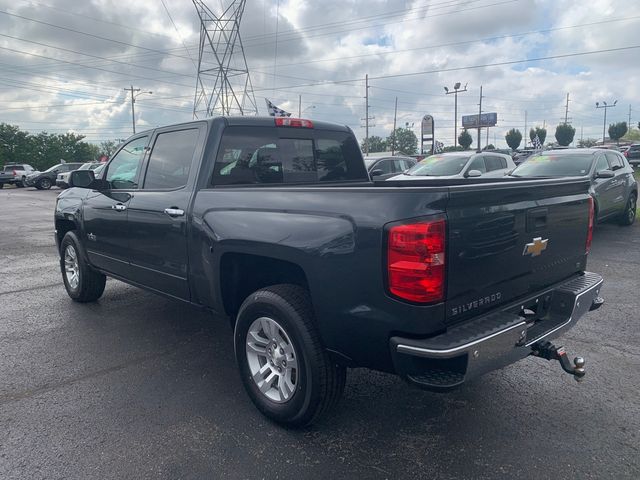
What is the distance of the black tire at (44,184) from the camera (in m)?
32.2

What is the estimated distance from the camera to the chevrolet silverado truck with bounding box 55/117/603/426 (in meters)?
2.49

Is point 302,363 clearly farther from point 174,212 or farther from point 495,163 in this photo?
point 495,163

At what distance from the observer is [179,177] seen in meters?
4.02

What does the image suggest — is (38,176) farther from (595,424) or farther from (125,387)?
(595,424)

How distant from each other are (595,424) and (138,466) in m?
2.68

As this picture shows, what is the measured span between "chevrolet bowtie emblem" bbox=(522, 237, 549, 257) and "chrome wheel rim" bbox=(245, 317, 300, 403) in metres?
1.49

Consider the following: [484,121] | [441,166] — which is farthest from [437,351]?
[484,121]

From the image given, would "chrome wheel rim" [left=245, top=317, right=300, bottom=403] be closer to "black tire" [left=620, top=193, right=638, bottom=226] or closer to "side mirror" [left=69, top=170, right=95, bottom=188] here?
"side mirror" [left=69, top=170, right=95, bottom=188]

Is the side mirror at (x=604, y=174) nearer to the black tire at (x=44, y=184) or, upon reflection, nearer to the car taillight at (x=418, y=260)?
the car taillight at (x=418, y=260)

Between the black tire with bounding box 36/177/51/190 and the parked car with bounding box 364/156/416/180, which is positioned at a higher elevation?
the parked car with bounding box 364/156/416/180

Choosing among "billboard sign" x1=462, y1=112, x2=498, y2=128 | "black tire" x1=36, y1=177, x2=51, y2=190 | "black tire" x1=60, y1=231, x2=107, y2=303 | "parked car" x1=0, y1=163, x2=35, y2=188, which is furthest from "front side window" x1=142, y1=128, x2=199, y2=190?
"billboard sign" x1=462, y1=112, x2=498, y2=128

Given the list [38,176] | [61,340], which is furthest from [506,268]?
[38,176]

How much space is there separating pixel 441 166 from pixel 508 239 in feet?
33.6

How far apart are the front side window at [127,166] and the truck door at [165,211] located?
20cm
